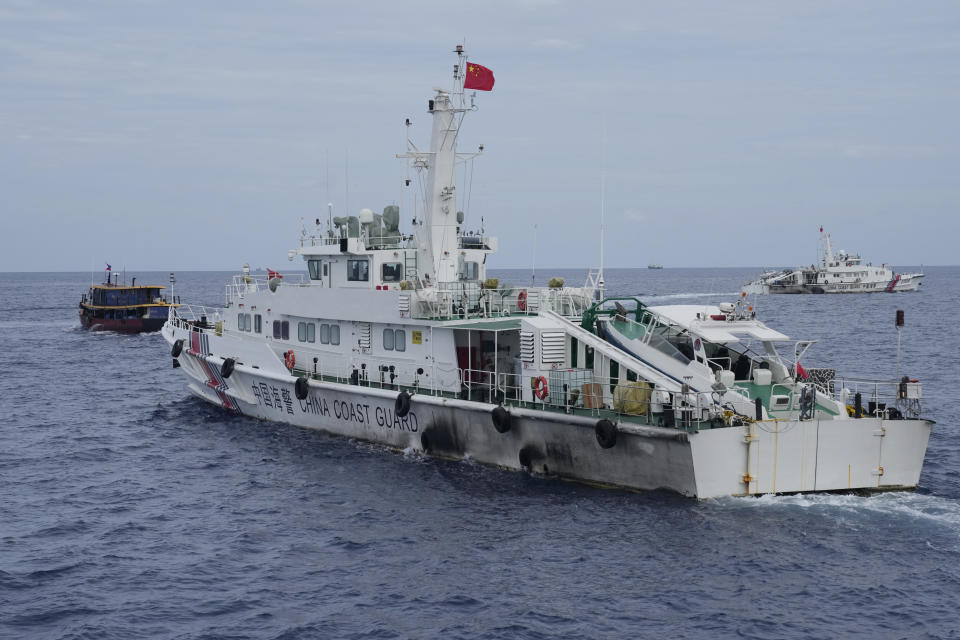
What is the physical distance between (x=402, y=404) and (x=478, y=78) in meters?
9.57

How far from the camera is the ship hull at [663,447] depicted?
60.4ft

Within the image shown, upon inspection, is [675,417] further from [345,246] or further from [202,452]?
[202,452]

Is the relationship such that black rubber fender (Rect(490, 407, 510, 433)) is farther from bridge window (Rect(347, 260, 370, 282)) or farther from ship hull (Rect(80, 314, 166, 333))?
ship hull (Rect(80, 314, 166, 333))

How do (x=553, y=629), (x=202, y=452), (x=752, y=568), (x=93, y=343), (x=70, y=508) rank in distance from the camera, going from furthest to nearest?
(x=93, y=343) < (x=202, y=452) < (x=70, y=508) < (x=752, y=568) < (x=553, y=629)

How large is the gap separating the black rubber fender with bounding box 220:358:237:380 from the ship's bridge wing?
14.1 meters

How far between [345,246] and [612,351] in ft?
30.7

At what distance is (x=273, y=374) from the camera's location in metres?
27.4

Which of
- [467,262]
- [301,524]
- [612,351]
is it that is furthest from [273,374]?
[612,351]

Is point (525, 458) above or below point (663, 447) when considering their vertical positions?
below

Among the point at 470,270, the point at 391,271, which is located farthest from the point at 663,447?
the point at 391,271

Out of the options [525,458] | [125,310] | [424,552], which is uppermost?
[125,310]

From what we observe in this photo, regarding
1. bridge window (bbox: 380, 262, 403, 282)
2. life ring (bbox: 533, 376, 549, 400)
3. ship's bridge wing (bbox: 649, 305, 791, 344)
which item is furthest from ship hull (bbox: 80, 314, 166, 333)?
ship's bridge wing (bbox: 649, 305, 791, 344)

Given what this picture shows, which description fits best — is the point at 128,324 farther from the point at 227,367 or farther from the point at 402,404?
the point at 402,404

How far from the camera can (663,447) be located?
744 inches
